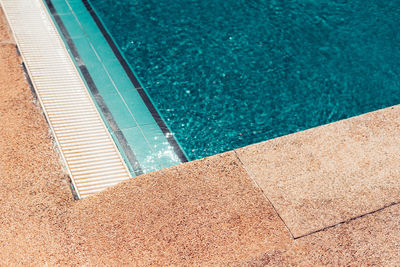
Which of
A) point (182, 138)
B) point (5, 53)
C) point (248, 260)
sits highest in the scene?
point (5, 53)

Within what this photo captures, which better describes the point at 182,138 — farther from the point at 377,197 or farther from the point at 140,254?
the point at 377,197

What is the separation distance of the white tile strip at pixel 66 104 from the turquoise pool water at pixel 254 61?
0.99 meters

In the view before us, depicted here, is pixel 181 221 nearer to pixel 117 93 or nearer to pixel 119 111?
pixel 119 111

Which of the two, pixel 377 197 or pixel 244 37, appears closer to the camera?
pixel 377 197

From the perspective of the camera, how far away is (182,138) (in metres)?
5.09

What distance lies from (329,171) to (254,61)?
2.90 m

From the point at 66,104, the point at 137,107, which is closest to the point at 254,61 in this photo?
the point at 137,107

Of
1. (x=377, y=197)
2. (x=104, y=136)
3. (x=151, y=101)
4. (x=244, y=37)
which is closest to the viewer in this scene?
(x=377, y=197)

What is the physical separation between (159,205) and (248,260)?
97 cm

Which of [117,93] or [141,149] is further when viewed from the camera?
[117,93]

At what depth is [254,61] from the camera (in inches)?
249

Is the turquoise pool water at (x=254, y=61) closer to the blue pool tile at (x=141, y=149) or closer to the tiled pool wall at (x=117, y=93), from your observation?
the tiled pool wall at (x=117, y=93)

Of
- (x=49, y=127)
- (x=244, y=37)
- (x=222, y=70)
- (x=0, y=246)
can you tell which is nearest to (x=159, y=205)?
(x=0, y=246)

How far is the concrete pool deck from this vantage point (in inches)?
129
